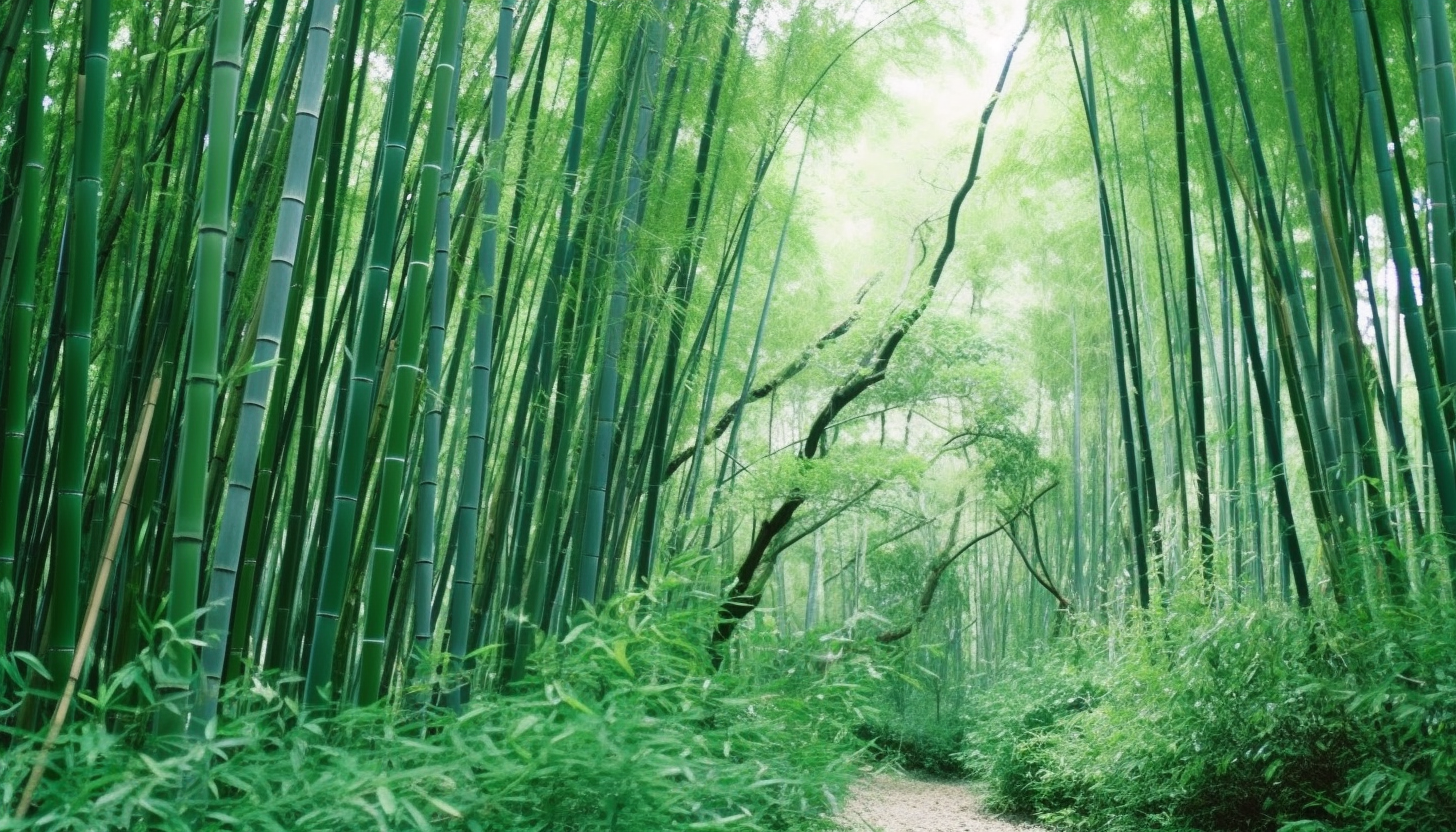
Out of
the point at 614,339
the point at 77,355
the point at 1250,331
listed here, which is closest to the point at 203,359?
the point at 77,355

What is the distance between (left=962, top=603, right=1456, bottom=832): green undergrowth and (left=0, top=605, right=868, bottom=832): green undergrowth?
1.28 meters

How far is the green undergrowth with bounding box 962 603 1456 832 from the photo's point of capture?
2100 mm

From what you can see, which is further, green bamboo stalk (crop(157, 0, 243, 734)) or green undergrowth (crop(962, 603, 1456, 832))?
green undergrowth (crop(962, 603, 1456, 832))

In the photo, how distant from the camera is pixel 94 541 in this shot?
1834mm

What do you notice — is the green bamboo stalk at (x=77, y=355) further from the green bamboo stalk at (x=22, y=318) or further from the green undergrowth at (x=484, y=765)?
the green undergrowth at (x=484, y=765)

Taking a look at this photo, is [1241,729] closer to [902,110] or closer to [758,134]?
[758,134]

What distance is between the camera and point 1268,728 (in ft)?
8.52

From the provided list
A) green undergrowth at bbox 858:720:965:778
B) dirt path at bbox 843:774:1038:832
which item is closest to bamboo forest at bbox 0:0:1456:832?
dirt path at bbox 843:774:1038:832

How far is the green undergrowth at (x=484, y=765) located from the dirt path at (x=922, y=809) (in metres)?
1.70

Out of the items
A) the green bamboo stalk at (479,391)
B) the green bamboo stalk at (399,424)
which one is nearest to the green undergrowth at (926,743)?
the green bamboo stalk at (479,391)

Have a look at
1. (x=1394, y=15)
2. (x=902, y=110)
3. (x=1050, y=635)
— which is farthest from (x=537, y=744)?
(x=1050, y=635)

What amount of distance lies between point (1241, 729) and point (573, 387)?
6.82 ft

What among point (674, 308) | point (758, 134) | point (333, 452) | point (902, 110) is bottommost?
point (333, 452)

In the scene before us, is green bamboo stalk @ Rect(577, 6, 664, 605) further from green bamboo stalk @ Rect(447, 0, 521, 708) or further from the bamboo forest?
green bamboo stalk @ Rect(447, 0, 521, 708)
